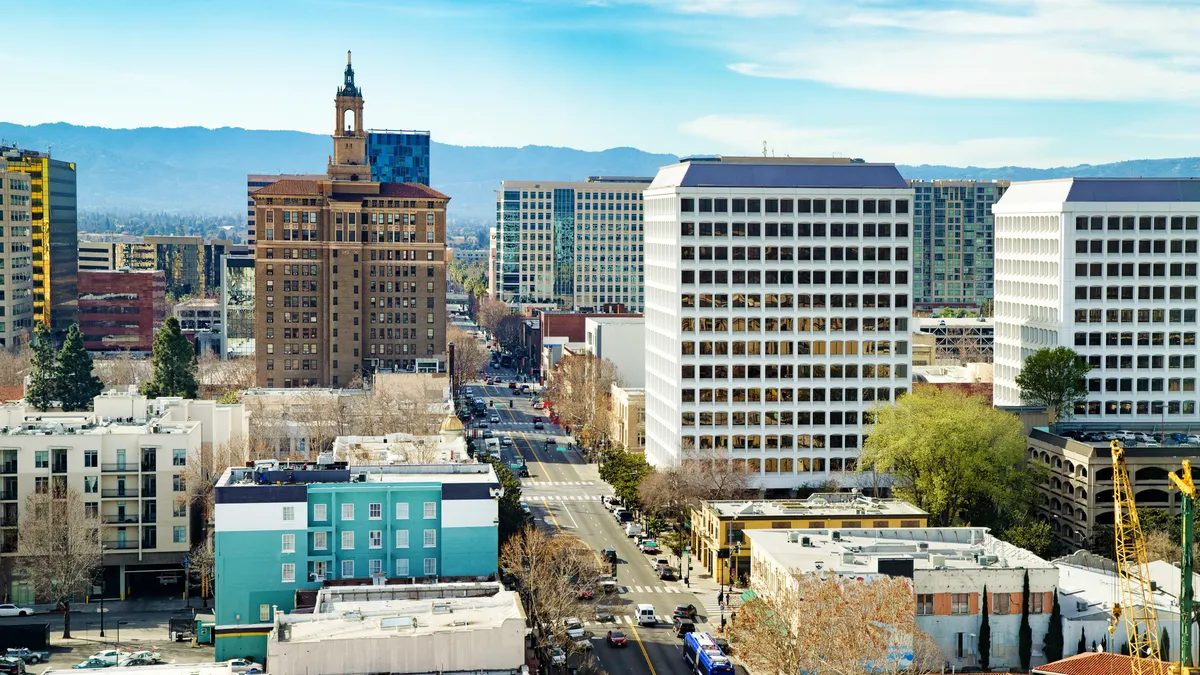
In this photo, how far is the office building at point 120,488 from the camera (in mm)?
103125

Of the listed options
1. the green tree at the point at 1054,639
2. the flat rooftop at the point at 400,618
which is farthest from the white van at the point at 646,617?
the flat rooftop at the point at 400,618

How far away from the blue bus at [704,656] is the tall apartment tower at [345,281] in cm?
9849

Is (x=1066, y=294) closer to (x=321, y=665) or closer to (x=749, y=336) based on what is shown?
(x=749, y=336)

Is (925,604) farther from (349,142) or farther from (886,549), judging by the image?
(349,142)

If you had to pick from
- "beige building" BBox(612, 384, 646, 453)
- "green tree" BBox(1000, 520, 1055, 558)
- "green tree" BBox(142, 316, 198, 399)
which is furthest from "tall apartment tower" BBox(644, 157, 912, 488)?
"green tree" BBox(142, 316, 198, 399)

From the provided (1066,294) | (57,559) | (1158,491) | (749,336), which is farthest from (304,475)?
(1066,294)

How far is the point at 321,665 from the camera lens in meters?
63.0

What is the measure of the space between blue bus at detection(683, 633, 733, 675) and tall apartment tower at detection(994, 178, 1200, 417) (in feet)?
206

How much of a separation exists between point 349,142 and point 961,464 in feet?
338

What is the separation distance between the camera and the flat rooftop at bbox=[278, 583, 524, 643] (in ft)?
212

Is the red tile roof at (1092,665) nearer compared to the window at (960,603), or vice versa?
the red tile roof at (1092,665)

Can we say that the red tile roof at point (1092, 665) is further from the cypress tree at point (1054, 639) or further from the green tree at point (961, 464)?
the green tree at point (961, 464)

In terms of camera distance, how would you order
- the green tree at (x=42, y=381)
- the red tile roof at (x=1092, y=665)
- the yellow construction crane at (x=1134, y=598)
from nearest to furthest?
the yellow construction crane at (x=1134, y=598) < the red tile roof at (x=1092, y=665) < the green tree at (x=42, y=381)

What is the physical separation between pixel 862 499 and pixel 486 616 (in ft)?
167
